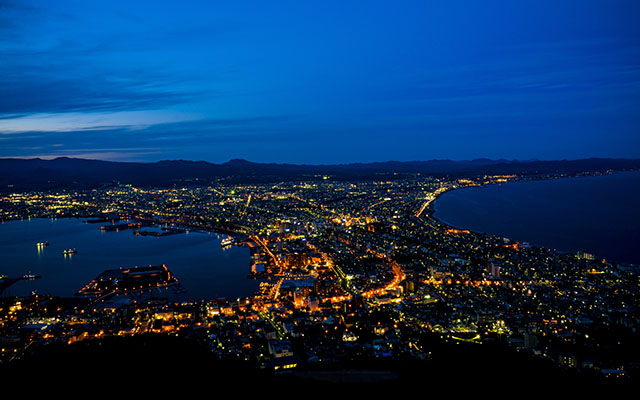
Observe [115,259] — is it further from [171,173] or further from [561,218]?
[171,173]

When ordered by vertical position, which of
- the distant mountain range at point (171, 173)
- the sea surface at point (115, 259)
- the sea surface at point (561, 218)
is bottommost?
the sea surface at point (115, 259)

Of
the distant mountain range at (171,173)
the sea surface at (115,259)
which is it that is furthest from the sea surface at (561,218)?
the distant mountain range at (171,173)

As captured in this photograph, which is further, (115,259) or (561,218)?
(561,218)

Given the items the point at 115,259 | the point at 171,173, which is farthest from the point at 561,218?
the point at 171,173

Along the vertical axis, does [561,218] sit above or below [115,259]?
above

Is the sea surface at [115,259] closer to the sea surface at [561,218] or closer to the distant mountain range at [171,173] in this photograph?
the sea surface at [561,218]

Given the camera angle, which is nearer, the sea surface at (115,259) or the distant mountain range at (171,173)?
the sea surface at (115,259)

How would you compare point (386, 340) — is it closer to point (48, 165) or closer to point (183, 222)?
point (183, 222)

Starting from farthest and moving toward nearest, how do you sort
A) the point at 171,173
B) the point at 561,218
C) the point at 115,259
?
the point at 171,173 < the point at 561,218 < the point at 115,259
